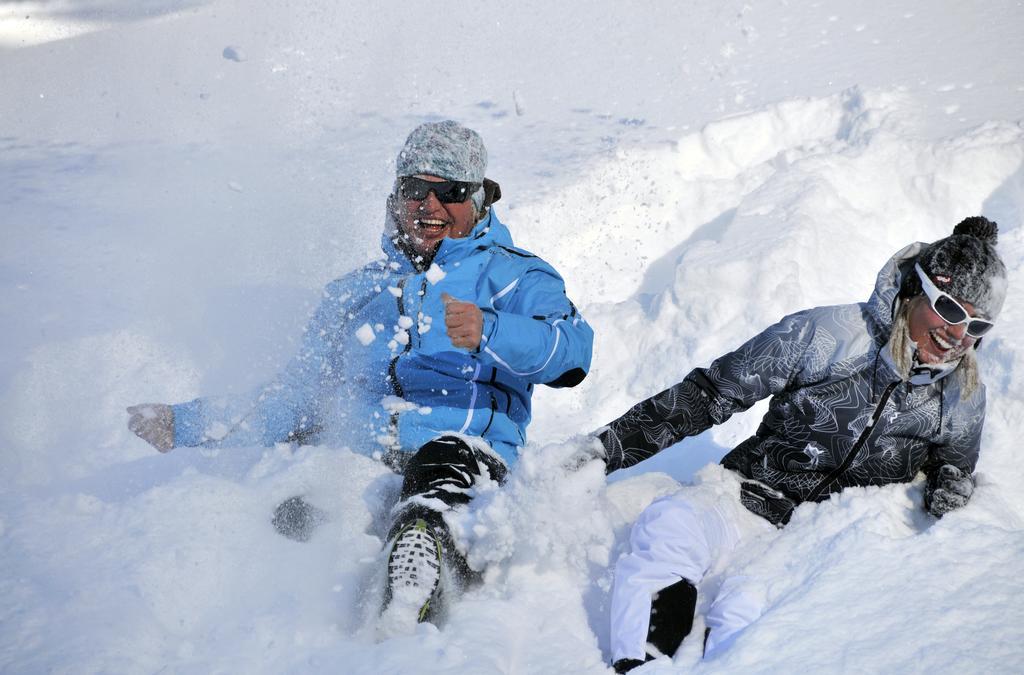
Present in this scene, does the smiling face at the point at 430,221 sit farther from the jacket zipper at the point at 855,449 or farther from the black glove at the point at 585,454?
the jacket zipper at the point at 855,449

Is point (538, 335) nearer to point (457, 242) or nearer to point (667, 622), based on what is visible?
point (457, 242)

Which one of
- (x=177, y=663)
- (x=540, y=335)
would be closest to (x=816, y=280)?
(x=540, y=335)

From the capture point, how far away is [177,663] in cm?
222

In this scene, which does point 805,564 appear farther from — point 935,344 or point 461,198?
point 461,198

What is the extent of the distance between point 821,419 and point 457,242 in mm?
1410

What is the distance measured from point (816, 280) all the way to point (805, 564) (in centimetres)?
254

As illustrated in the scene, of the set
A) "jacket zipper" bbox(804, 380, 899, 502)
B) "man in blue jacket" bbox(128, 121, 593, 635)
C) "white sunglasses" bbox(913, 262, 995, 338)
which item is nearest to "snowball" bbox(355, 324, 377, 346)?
"man in blue jacket" bbox(128, 121, 593, 635)

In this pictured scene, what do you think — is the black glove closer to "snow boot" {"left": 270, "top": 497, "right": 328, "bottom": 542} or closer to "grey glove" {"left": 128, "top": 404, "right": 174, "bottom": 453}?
"snow boot" {"left": 270, "top": 497, "right": 328, "bottom": 542}

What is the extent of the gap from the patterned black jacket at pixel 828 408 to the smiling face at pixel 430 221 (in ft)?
3.25

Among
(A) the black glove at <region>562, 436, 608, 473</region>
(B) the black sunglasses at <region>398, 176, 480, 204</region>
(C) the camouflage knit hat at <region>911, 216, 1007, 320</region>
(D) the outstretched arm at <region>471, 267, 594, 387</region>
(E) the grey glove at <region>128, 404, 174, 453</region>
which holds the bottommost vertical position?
(E) the grey glove at <region>128, 404, 174, 453</region>

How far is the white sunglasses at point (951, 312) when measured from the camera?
2510 mm

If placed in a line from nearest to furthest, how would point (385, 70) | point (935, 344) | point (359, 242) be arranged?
point (935, 344), point (359, 242), point (385, 70)

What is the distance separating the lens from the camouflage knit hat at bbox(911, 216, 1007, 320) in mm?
2480

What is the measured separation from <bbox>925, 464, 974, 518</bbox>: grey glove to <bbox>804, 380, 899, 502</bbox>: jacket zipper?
0.27m
